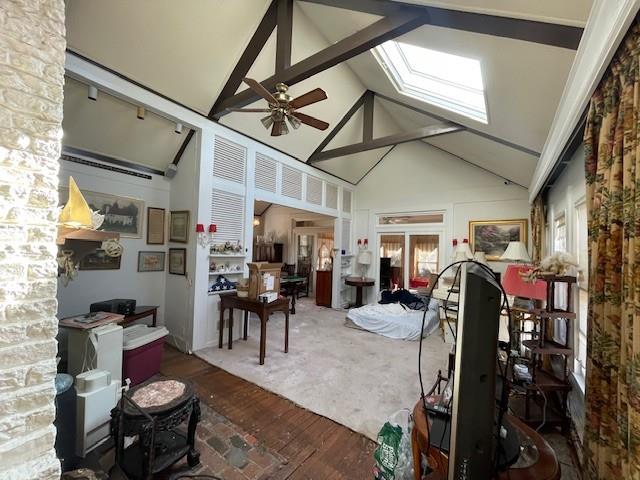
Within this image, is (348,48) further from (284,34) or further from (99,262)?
(99,262)

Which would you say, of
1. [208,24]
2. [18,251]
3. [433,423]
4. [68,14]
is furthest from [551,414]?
[68,14]

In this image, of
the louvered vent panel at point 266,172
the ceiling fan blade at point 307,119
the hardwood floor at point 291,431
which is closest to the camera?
the hardwood floor at point 291,431

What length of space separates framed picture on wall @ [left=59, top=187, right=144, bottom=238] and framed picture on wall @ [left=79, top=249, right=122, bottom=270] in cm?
33

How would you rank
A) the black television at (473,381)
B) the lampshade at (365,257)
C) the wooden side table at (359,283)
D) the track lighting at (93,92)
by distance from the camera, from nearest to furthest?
the black television at (473,381), the track lighting at (93,92), the wooden side table at (359,283), the lampshade at (365,257)

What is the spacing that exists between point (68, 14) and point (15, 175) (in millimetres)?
2072

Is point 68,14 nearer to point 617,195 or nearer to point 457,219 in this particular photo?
point 617,195

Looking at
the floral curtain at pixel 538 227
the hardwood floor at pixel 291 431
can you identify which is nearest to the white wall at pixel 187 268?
the hardwood floor at pixel 291 431

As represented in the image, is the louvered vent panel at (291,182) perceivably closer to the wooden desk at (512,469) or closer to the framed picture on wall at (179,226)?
the framed picture on wall at (179,226)

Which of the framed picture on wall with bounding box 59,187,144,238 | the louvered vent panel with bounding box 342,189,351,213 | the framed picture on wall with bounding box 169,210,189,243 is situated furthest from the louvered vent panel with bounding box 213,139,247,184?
the louvered vent panel with bounding box 342,189,351,213

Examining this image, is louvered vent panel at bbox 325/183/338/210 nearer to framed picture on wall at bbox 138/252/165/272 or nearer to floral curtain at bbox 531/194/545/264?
framed picture on wall at bbox 138/252/165/272

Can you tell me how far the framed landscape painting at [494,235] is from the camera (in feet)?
16.0

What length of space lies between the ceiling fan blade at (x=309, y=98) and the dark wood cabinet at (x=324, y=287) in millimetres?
4414

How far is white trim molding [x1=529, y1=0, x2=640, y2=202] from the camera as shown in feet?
3.26

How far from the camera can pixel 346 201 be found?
657 cm
